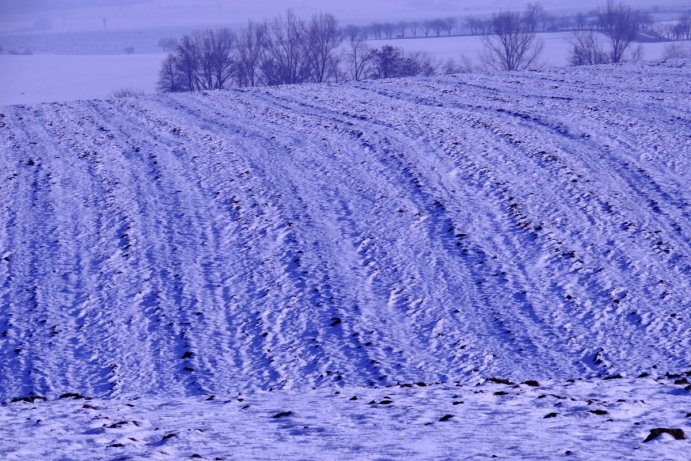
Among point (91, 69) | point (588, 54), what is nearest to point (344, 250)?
point (588, 54)

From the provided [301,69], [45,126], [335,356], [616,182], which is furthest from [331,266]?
[301,69]

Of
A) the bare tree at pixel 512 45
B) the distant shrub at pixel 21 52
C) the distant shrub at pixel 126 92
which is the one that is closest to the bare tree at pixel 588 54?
the bare tree at pixel 512 45

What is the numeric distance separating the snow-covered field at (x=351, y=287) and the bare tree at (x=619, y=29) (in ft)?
140

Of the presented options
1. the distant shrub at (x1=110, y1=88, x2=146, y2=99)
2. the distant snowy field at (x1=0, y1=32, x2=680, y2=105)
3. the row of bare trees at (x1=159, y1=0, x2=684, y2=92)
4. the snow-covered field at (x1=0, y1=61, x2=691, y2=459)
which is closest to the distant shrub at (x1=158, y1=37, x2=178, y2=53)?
the distant snowy field at (x1=0, y1=32, x2=680, y2=105)

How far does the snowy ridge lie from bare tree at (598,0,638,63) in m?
41.5

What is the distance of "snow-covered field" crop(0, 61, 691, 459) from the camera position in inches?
307

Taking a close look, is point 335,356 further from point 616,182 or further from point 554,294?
point 616,182

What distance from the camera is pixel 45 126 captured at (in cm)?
2586

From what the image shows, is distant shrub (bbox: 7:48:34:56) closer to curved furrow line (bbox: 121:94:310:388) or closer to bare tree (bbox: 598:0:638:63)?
bare tree (bbox: 598:0:638:63)

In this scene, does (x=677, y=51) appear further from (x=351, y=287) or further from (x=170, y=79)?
(x=351, y=287)

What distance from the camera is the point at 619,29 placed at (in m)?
64.6

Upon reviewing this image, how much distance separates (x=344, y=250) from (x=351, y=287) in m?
1.51

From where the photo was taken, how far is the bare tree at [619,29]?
64.2 meters

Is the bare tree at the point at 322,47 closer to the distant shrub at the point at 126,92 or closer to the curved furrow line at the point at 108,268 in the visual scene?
the distant shrub at the point at 126,92
